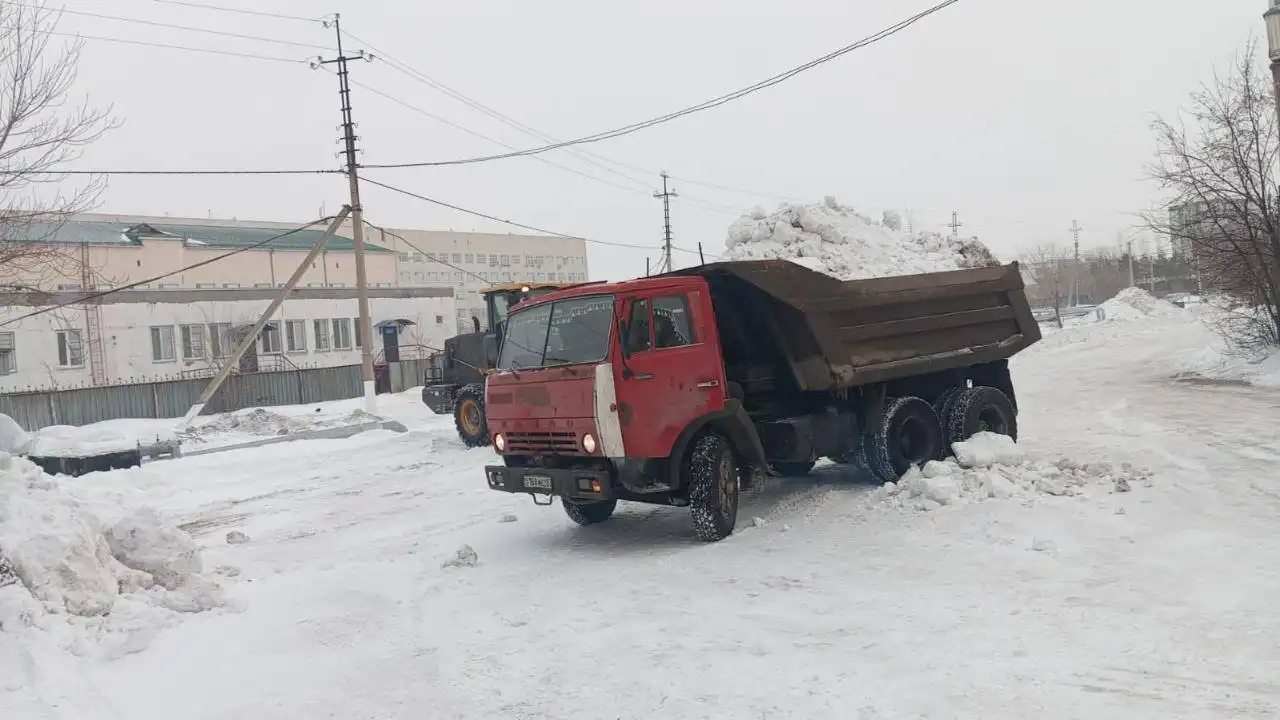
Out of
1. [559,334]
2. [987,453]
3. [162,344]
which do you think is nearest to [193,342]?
[162,344]

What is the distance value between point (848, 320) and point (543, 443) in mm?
3519

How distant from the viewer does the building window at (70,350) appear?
34.2 metres

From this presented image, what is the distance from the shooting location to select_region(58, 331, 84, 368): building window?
34156 millimetres

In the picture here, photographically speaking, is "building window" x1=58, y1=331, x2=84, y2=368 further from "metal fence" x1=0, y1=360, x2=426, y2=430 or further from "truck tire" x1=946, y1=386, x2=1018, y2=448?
"truck tire" x1=946, y1=386, x2=1018, y2=448

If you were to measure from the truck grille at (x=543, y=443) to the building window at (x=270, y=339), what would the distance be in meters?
34.6

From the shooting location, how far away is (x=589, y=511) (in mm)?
9734

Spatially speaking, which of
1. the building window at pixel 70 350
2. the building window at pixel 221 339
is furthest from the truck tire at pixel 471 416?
the building window at pixel 221 339

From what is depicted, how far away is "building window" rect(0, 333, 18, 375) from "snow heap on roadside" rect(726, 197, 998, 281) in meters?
30.2

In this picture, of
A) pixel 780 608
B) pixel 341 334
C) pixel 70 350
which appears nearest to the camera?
pixel 780 608

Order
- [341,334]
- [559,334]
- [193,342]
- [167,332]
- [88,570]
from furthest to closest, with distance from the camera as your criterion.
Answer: [341,334]
[193,342]
[167,332]
[559,334]
[88,570]

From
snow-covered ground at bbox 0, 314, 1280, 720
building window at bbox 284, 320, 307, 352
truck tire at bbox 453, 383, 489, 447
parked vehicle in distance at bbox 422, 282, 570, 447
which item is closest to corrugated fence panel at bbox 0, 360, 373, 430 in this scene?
building window at bbox 284, 320, 307, 352

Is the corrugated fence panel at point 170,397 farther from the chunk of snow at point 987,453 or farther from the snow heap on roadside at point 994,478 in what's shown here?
the chunk of snow at point 987,453

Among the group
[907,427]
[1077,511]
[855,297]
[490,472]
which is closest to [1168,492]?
[1077,511]

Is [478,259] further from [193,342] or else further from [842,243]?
[842,243]
